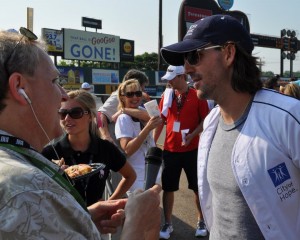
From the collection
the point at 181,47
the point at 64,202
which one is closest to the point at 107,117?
the point at 181,47

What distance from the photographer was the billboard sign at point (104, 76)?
37906 millimetres

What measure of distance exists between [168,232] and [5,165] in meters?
4.01

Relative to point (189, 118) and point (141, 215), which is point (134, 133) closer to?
point (189, 118)

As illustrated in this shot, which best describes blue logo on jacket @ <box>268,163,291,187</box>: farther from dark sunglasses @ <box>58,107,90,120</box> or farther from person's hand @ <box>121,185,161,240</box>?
dark sunglasses @ <box>58,107,90,120</box>

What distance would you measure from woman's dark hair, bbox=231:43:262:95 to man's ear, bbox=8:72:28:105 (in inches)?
53.1

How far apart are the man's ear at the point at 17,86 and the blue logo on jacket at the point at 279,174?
50.3 inches

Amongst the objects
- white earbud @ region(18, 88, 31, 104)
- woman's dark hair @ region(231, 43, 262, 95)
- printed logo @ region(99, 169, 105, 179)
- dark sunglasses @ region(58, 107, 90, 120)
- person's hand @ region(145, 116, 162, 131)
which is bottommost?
printed logo @ region(99, 169, 105, 179)

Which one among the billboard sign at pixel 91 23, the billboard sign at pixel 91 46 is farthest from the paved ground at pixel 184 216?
the billboard sign at pixel 91 23

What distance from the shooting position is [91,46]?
41750 millimetres

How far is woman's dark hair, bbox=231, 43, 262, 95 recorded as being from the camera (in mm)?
2244

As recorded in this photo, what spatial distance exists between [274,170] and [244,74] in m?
0.67

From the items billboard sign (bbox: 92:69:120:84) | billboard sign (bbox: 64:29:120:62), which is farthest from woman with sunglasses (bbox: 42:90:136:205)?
billboard sign (bbox: 64:29:120:62)

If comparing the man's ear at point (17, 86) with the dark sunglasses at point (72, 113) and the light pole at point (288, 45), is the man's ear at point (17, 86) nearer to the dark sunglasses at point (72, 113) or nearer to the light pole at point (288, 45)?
the dark sunglasses at point (72, 113)

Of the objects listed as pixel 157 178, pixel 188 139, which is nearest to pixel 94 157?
pixel 157 178
